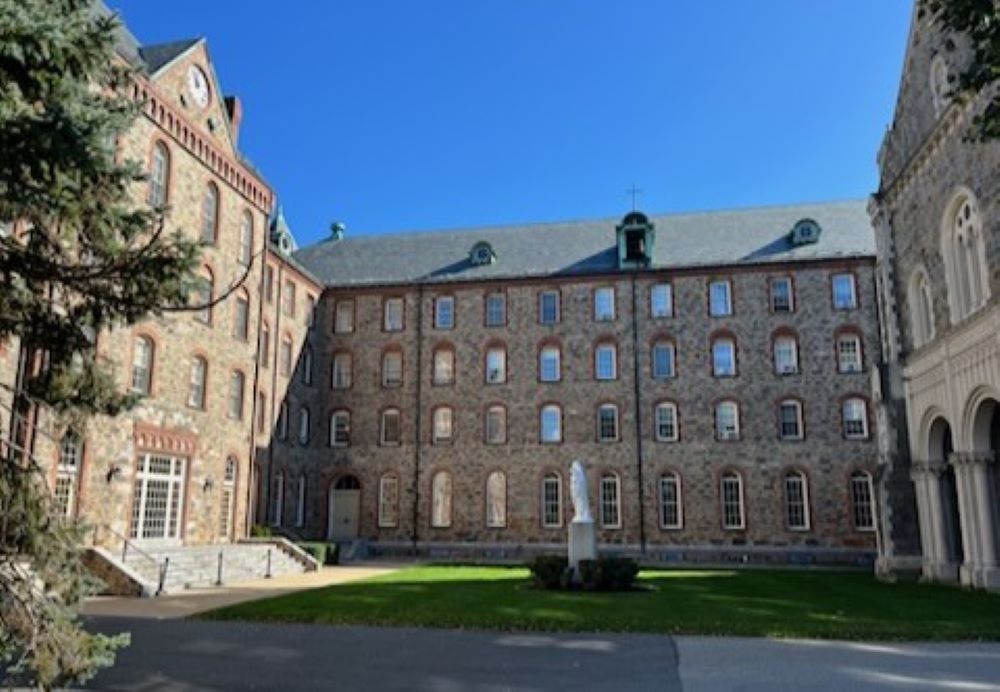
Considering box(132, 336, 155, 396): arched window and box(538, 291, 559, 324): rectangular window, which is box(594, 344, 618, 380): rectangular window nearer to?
box(538, 291, 559, 324): rectangular window

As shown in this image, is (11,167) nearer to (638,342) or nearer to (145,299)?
(145,299)

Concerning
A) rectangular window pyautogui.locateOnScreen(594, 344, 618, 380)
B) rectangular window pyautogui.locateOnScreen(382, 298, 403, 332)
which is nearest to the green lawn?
rectangular window pyautogui.locateOnScreen(594, 344, 618, 380)

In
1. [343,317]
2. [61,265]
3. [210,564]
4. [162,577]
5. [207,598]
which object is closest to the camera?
[61,265]

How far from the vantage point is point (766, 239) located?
34.5 metres

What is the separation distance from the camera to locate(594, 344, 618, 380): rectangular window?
33.8 metres

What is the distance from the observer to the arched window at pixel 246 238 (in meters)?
28.1

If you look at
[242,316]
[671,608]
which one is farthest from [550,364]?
[671,608]

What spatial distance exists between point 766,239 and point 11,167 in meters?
31.8

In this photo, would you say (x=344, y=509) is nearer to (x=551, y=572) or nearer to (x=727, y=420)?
(x=727, y=420)

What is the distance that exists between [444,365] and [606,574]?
1851cm

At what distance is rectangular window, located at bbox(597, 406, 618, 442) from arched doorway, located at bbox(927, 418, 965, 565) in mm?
13375

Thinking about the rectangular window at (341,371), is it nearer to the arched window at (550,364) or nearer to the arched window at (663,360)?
the arched window at (550,364)

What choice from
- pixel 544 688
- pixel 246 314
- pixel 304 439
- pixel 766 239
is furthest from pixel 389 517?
pixel 544 688

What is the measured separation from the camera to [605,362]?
3403 cm
